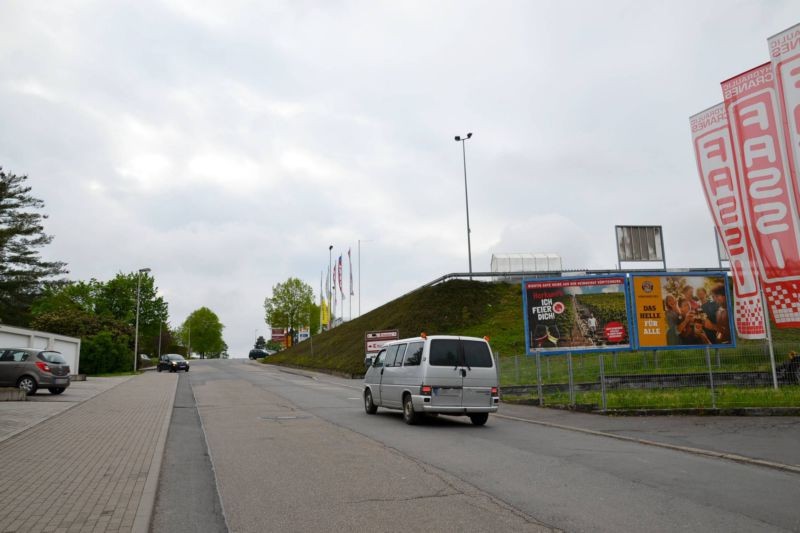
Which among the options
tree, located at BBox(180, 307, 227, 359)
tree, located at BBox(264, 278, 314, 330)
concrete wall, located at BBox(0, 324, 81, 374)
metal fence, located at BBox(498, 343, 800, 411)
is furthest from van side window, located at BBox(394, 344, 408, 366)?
tree, located at BBox(180, 307, 227, 359)

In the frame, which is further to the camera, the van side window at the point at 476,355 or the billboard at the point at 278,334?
the billboard at the point at 278,334

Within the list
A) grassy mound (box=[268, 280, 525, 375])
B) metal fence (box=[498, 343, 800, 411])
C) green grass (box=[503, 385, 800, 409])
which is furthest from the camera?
grassy mound (box=[268, 280, 525, 375])

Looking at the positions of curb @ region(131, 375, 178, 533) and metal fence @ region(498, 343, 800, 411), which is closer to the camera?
curb @ region(131, 375, 178, 533)

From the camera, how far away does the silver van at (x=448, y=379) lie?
13609 millimetres

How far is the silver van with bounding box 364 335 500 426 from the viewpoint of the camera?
13.6 m

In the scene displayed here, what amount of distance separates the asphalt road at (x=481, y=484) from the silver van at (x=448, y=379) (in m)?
1.08

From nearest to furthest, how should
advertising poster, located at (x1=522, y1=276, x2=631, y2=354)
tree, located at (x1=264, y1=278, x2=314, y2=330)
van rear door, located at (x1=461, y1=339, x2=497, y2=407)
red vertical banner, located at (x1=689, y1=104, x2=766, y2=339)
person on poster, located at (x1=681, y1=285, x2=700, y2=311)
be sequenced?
van rear door, located at (x1=461, y1=339, x2=497, y2=407) → red vertical banner, located at (x1=689, y1=104, x2=766, y2=339) → advertising poster, located at (x1=522, y1=276, x2=631, y2=354) → person on poster, located at (x1=681, y1=285, x2=700, y2=311) → tree, located at (x1=264, y1=278, x2=314, y2=330)

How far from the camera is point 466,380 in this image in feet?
45.3

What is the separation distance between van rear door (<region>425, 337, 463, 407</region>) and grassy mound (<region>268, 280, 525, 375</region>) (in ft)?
82.9

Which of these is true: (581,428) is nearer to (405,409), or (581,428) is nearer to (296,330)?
(405,409)

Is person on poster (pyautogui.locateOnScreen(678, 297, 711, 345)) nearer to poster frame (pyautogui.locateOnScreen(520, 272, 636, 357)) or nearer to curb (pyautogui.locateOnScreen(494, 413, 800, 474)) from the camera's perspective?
poster frame (pyautogui.locateOnScreen(520, 272, 636, 357))

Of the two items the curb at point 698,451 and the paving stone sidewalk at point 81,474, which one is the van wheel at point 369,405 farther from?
the paving stone sidewalk at point 81,474

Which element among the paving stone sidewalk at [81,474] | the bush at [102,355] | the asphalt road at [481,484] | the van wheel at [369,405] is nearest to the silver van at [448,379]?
the asphalt road at [481,484]

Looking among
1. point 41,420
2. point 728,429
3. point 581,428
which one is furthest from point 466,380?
point 41,420
